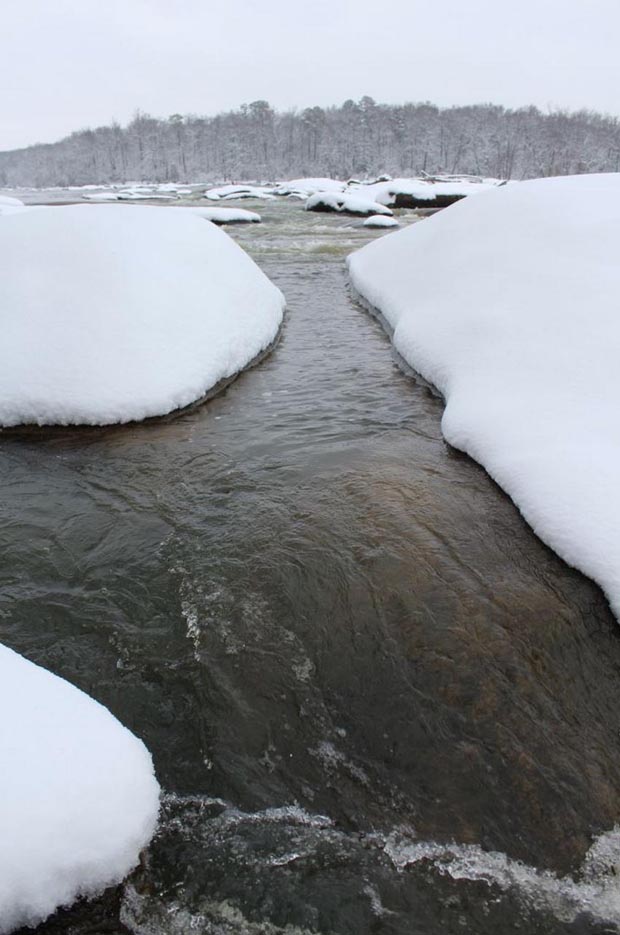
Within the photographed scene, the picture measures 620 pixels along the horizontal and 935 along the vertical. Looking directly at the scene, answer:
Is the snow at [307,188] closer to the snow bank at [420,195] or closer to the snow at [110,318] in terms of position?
the snow bank at [420,195]

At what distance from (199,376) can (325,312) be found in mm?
4368

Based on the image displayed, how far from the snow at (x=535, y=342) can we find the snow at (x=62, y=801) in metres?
2.51

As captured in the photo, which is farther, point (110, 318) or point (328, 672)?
point (110, 318)

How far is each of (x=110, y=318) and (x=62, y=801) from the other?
469 centimetres

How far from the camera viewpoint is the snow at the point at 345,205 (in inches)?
993

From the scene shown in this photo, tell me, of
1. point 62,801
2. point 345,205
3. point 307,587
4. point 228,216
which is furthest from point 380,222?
point 62,801

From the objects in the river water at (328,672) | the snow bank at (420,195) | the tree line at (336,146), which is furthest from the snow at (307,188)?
the tree line at (336,146)

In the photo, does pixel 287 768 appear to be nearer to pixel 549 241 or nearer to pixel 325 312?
pixel 549 241

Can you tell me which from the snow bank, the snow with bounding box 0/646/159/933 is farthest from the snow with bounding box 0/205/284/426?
the snow bank

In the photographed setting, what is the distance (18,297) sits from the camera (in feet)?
17.6

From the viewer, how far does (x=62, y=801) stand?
5.06 feet

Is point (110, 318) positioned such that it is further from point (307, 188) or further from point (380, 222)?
point (307, 188)

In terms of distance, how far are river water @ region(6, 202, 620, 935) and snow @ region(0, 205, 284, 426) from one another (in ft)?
1.49

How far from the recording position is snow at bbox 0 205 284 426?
4.97 metres
